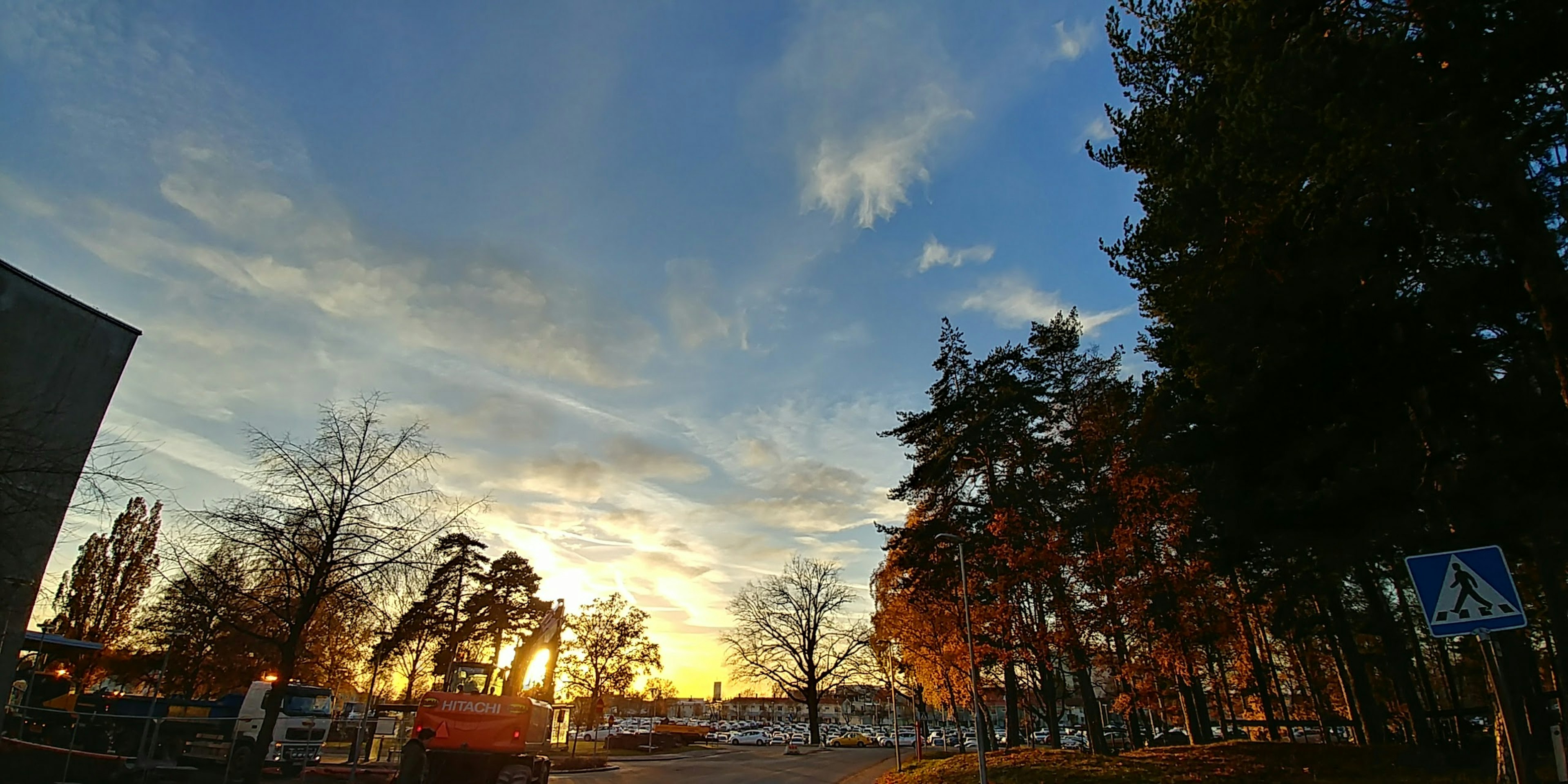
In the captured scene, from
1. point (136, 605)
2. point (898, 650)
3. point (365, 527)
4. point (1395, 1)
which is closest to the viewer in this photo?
point (1395, 1)

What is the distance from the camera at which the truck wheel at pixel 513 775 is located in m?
13.2

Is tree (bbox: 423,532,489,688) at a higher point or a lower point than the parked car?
higher

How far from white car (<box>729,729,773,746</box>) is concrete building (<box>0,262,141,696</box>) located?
58381 mm

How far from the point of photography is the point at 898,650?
32.9 m

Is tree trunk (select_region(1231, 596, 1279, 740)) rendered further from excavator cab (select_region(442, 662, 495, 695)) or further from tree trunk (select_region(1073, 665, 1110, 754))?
excavator cab (select_region(442, 662, 495, 695))

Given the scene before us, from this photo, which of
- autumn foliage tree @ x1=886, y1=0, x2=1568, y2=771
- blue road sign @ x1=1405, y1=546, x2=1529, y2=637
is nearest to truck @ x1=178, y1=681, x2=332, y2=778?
autumn foliage tree @ x1=886, y1=0, x2=1568, y2=771

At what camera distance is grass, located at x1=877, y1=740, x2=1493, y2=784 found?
15094mm

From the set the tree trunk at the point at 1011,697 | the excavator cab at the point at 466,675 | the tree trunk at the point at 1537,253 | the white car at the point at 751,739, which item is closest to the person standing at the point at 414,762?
the excavator cab at the point at 466,675

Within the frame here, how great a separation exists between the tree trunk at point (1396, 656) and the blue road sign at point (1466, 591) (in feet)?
50.2

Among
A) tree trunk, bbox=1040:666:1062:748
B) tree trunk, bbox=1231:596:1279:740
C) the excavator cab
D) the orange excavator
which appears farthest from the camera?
tree trunk, bbox=1040:666:1062:748

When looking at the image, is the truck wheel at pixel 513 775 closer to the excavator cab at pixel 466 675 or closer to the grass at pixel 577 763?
the excavator cab at pixel 466 675

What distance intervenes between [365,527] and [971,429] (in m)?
20.9

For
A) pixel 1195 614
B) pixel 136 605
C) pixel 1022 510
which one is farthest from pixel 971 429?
pixel 136 605

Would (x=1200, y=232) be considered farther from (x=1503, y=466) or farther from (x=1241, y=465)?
(x=1503, y=466)
